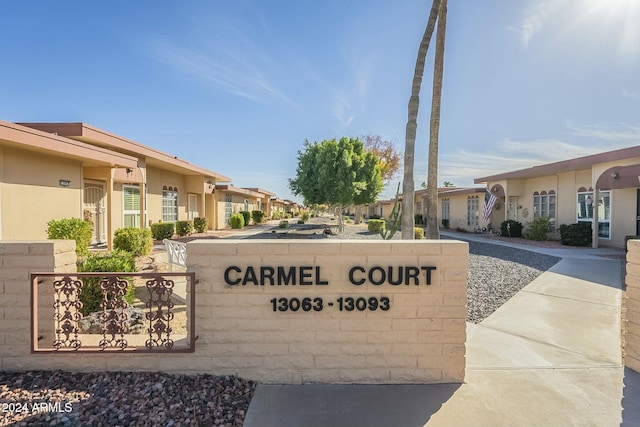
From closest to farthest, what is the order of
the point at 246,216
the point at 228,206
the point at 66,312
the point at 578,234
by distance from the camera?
the point at 66,312, the point at 578,234, the point at 228,206, the point at 246,216

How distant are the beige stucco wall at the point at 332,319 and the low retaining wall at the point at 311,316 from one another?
11 millimetres

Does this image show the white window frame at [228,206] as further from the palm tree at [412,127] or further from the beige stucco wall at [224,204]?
the palm tree at [412,127]

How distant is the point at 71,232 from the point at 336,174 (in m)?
14.9

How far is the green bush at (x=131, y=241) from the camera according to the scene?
11125 mm

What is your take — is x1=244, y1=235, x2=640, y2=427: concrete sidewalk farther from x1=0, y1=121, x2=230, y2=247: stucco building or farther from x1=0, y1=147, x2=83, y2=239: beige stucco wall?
x1=0, y1=147, x2=83, y2=239: beige stucco wall

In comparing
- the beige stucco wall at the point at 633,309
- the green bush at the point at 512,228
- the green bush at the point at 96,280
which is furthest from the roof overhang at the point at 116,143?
the green bush at the point at 512,228

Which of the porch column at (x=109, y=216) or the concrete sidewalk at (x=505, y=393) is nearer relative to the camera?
the concrete sidewalk at (x=505, y=393)

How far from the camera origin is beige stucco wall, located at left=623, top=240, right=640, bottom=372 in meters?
3.70

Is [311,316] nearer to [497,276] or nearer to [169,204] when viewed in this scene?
[497,276]

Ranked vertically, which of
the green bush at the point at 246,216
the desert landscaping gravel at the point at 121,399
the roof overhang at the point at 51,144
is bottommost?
the desert landscaping gravel at the point at 121,399

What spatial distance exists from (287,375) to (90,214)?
1322 cm

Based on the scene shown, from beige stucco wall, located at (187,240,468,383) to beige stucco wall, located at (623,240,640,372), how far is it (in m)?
2.07

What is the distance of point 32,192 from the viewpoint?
9422 mm

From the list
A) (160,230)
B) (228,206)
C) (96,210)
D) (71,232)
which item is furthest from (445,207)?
(71,232)
